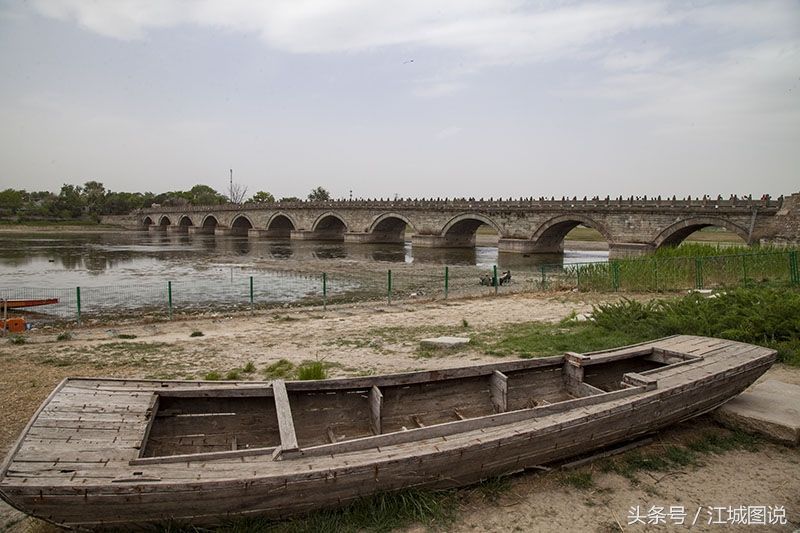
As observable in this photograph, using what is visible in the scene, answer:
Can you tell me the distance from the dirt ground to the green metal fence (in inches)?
85.4

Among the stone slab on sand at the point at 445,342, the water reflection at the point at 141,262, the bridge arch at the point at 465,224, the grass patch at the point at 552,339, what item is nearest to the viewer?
the grass patch at the point at 552,339

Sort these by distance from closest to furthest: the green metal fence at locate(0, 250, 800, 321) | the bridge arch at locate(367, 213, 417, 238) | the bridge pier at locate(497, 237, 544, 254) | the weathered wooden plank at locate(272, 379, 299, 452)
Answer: the weathered wooden plank at locate(272, 379, 299, 452) → the green metal fence at locate(0, 250, 800, 321) → the bridge pier at locate(497, 237, 544, 254) → the bridge arch at locate(367, 213, 417, 238)

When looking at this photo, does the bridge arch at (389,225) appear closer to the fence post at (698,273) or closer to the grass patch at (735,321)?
the fence post at (698,273)

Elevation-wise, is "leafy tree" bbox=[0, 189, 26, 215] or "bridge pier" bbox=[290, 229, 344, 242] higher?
A: "leafy tree" bbox=[0, 189, 26, 215]

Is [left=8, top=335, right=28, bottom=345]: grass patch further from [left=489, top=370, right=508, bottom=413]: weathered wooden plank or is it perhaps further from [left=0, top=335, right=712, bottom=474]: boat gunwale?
[left=489, top=370, right=508, bottom=413]: weathered wooden plank

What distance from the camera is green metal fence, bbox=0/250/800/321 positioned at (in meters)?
17.5

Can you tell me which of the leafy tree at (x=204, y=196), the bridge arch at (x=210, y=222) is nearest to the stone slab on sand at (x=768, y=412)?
the bridge arch at (x=210, y=222)

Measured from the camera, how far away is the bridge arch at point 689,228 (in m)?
35.6

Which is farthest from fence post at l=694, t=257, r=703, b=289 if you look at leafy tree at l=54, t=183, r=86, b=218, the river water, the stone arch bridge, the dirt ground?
leafy tree at l=54, t=183, r=86, b=218

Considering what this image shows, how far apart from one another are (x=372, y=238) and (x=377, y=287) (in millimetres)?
38388

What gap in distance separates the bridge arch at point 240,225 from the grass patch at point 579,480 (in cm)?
8315

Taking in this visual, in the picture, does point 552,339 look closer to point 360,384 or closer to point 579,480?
point 579,480

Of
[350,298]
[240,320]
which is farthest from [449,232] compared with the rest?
[240,320]

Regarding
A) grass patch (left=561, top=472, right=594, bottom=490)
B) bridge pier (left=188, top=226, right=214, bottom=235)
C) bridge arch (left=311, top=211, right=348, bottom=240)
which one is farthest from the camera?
bridge pier (left=188, top=226, right=214, bottom=235)
